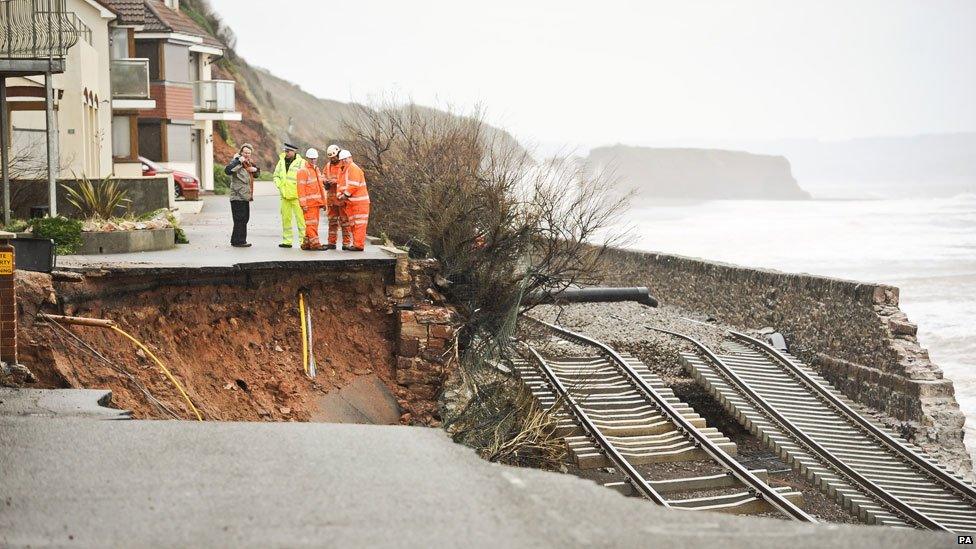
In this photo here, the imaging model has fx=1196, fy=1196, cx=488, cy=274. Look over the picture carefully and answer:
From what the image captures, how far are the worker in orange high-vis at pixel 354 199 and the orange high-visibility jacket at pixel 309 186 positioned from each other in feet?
1.45

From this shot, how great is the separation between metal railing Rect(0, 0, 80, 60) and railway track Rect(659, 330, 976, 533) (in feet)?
42.3

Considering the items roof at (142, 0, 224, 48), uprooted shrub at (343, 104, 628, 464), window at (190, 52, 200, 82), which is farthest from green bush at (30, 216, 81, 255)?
window at (190, 52, 200, 82)

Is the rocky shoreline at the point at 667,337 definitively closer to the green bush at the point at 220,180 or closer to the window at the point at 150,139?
the window at the point at 150,139

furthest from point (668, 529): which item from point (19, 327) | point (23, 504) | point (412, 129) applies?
point (412, 129)

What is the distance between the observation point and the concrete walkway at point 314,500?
677cm

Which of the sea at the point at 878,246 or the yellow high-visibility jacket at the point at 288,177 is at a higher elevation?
the yellow high-visibility jacket at the point at 288,177

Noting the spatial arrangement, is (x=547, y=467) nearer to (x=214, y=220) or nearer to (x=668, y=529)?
(x=668, y=529)

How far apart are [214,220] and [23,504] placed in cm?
2082

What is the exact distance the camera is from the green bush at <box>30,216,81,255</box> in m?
16.6

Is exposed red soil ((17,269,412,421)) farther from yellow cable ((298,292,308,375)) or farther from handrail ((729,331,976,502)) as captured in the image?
handrail ((729,331,976,502))

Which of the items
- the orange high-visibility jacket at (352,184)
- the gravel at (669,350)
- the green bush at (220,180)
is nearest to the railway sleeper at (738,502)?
the gravel at (669,350)

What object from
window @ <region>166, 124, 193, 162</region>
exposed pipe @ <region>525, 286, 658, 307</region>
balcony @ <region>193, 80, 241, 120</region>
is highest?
balcony @ <region>193, 80, 241, 120</region>

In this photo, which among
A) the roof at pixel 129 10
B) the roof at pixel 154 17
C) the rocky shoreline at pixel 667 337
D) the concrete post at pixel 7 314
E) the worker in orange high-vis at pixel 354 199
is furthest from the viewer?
the roof at pixel 154 17

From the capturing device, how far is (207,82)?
52.1m
